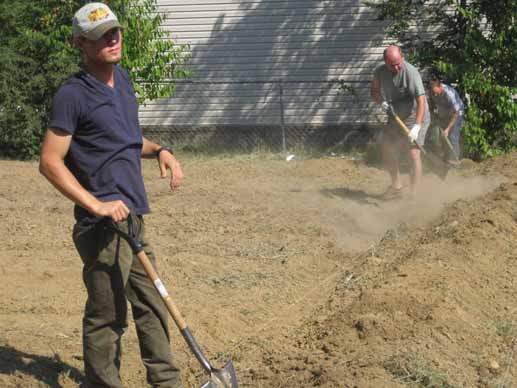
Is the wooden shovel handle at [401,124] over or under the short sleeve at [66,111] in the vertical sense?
under

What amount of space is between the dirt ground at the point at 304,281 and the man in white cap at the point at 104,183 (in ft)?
2.55

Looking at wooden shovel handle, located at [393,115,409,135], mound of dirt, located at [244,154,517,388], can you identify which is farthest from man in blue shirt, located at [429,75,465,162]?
mound of dirt, located at [244,154,517,388]

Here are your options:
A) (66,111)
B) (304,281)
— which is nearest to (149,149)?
(66,111)

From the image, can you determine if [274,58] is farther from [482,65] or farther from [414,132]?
[414,132]

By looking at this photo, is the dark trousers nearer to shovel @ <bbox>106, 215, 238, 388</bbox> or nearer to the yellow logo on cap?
shovel @ <bbox>106, 215, 238, 388</bbox>

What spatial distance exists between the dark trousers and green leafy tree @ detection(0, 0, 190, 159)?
35.5ft

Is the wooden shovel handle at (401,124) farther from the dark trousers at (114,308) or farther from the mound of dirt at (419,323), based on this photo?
the dark trousers at (114,308)

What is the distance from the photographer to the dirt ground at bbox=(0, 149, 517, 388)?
586 cm

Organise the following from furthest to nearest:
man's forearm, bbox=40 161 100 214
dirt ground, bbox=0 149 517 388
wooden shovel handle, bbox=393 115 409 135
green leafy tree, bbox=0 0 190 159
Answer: green leafy tree, bbox=0 0 190 159 < wooden shovel handle, bbox=393 115 409 135 < dirt ground, bbox=0 149 517 388 < man's forearm, bbox=40 161 100 214

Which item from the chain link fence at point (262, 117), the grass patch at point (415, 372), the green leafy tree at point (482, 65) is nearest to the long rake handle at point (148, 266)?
the grass patch at point (415, 372)

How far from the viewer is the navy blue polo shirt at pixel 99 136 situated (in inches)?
191

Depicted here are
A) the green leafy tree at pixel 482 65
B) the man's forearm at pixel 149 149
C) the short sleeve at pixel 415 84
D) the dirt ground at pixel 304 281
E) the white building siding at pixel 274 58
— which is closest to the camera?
the man's forearm at pixel 149 149

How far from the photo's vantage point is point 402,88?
38.0 feet

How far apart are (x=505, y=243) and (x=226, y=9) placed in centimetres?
1053
